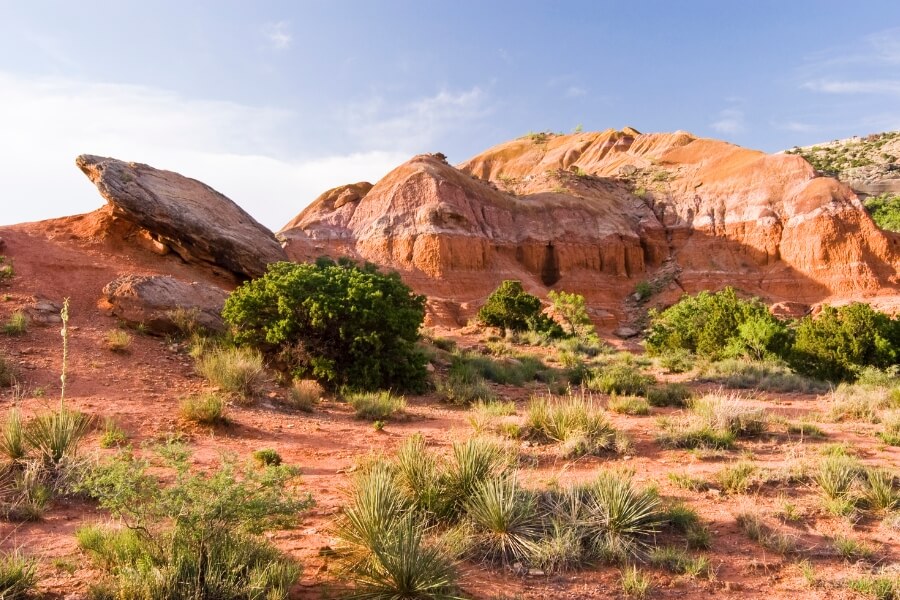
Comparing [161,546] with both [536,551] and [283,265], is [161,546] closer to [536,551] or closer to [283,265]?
[536,551]

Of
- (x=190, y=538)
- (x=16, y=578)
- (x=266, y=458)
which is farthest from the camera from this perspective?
(x=266, y=458)

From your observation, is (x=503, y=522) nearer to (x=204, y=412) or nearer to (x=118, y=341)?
(x=204, y=412)

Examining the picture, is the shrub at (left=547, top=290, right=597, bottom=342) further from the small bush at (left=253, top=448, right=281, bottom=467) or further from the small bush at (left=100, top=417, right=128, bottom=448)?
the small bush at (left=100, top=417, right=128, bottom=448)

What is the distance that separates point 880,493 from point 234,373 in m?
9.32

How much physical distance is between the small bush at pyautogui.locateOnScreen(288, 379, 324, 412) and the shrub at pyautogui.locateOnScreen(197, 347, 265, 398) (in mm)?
665

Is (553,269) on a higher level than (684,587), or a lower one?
higher

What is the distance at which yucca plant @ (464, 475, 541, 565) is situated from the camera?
4.51 metres

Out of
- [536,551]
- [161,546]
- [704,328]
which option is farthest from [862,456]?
[704,328]

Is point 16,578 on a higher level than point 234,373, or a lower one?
lower

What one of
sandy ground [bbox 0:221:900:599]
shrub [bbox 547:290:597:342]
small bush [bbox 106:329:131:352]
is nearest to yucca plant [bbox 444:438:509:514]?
sandy ground [bbox 0:221:900:599]

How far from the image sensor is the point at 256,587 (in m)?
3.46

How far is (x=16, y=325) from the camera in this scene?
Answer: 10.9 m

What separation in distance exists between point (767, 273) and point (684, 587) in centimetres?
4237

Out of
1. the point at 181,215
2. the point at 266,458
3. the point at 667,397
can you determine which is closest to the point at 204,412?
the point at 266,458
